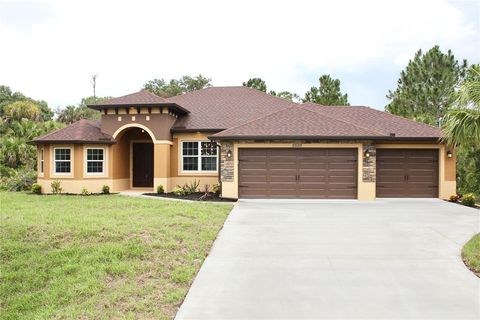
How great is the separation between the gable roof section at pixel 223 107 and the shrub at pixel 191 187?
2.61 metres

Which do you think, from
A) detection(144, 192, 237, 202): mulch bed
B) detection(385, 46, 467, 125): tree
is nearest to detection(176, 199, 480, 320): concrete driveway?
detection(144, 192, 237, 202): mulch bed

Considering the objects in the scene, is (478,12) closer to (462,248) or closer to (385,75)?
(462,248)

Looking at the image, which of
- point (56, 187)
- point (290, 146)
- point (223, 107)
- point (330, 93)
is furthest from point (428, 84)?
point (56, 187)

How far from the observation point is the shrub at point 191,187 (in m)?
17.6

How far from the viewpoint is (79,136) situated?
17766 mm

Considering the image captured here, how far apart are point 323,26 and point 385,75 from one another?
14058 millimetres

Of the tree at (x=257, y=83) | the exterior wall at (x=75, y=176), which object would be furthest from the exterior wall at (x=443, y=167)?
the tree at (x=257, y=83)

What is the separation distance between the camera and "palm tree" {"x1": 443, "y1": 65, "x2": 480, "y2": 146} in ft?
26.0

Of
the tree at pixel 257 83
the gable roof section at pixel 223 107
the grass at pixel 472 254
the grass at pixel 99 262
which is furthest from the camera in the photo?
the tree at pixel 257 83

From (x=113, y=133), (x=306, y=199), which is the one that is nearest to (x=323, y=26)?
(x=306, y=199)

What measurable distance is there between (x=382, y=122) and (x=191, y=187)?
31.6 ft

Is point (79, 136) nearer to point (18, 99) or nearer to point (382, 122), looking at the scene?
point (382, 122)

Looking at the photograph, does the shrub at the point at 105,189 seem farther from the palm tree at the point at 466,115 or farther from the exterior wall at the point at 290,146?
the palm tree at the point at 466,115

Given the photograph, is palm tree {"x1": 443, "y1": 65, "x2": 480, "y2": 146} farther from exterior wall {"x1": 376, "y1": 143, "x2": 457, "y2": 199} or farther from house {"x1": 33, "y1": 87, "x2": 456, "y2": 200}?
exterior wall {"x1": 376, "y1": 143, "x2": 457, "y2": 199}
